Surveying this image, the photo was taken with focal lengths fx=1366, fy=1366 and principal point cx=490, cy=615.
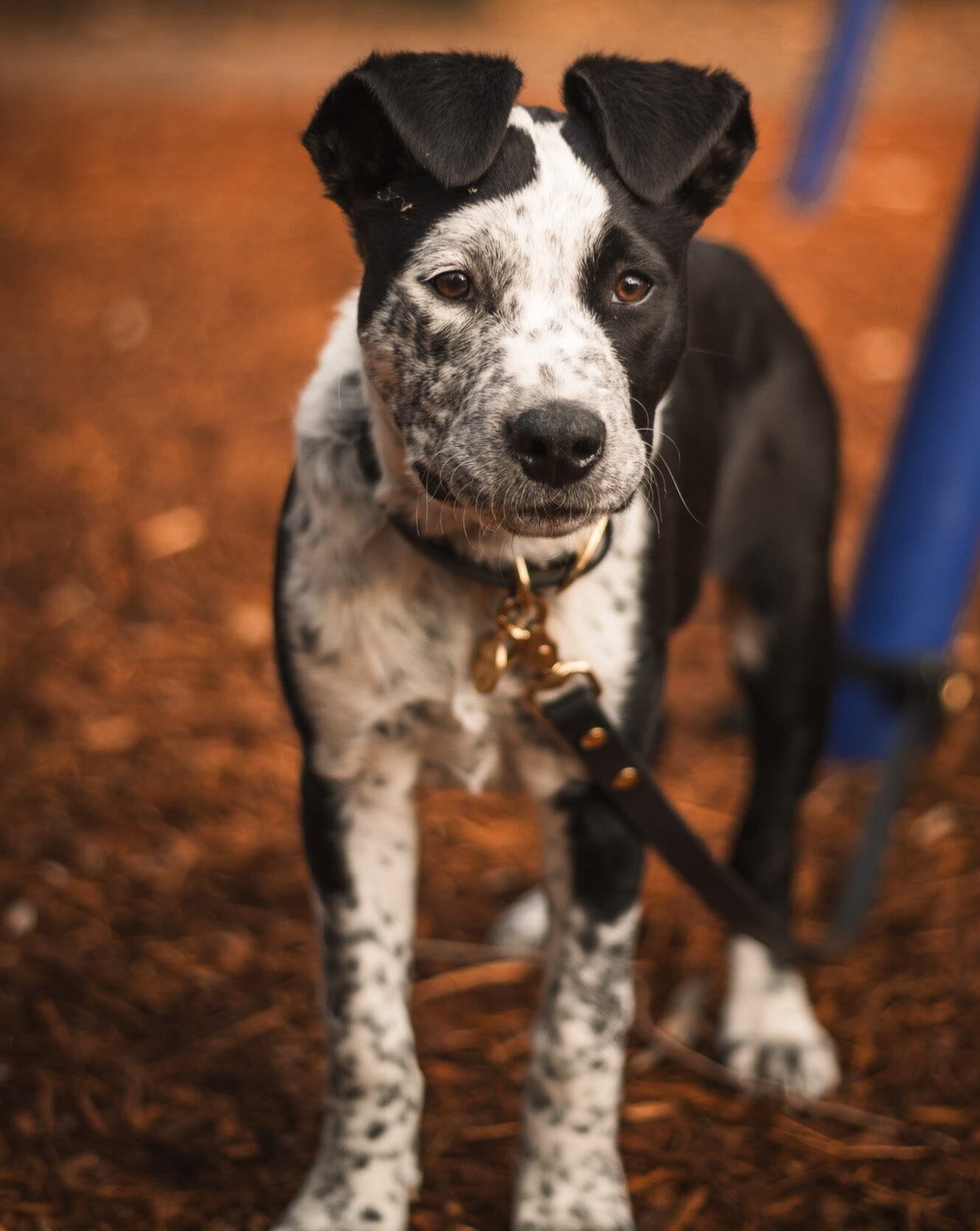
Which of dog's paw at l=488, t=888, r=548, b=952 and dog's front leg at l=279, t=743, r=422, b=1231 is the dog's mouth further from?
dog's paw at l=488, t=888, r=548, b=952

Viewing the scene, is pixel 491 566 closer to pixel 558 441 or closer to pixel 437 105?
pixel 558 441

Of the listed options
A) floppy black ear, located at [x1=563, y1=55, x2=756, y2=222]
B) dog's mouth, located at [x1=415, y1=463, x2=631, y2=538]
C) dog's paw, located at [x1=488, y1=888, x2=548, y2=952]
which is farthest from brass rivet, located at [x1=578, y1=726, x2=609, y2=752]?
dog's paw, located at [x1=488, y1=888, x2=548, y2=952]

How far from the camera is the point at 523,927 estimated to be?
3.32 meters

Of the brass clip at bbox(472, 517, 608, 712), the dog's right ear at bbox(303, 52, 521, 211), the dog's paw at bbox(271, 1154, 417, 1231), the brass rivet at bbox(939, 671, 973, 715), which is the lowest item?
the dog's paw at bbox(271, 1154, 417, 1231)

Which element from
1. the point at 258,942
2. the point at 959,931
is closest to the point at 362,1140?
the point at 258,942

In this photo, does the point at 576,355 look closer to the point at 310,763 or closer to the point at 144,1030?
the point at 310,763

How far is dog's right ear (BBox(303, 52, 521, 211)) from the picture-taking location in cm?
200

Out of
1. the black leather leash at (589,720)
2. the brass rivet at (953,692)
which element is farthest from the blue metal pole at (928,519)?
the black leather leash at (589,720)

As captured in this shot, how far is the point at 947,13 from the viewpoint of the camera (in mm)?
12320

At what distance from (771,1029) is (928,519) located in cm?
149

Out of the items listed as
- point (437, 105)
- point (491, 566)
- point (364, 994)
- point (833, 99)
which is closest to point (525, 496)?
point (491, 566)

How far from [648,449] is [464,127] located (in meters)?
0.58

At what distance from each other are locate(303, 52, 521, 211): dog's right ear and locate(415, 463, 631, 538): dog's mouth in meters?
0.44

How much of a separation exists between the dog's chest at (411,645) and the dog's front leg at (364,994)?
0.28 feet
